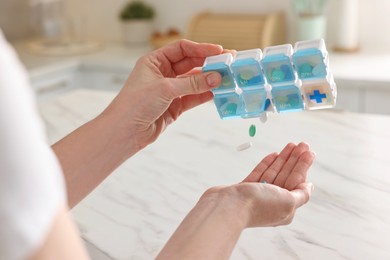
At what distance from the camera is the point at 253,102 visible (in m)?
1.30

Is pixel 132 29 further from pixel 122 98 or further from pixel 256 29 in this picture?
pixel 122 98

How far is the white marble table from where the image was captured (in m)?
1.25

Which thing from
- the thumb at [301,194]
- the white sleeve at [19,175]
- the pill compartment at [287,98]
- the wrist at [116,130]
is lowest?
the thumb at [301,194]

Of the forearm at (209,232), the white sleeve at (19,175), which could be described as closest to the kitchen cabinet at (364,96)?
the forearm at (209,232)

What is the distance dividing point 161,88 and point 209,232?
431 millimetres

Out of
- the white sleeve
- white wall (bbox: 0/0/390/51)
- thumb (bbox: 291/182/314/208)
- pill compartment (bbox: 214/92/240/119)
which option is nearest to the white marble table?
thumb (bbox: 291/182/314/208)

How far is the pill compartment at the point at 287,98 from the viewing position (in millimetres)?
1255

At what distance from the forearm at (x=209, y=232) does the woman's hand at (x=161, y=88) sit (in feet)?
1.04

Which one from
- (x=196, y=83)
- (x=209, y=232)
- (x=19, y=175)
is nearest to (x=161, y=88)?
(x=196, y=83)

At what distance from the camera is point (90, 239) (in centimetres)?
130

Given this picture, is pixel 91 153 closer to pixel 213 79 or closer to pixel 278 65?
pixel 213 79

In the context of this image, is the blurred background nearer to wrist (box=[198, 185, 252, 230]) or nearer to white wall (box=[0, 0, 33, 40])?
white wall (box=[0, 0, 33, 40])

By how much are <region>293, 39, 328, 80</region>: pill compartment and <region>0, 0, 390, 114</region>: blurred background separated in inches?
54.6

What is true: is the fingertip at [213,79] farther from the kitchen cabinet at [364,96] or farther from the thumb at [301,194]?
the kitchen cabinet at [364,96]
